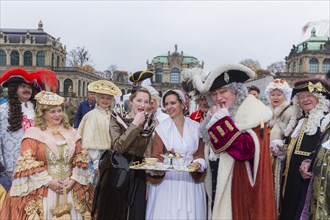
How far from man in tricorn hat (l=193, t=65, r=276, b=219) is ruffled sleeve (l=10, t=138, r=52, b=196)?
5.91ft

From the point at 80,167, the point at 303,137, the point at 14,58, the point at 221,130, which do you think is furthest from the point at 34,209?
the point at 14,58

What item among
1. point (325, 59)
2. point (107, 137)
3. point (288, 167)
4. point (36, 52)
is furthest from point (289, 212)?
point (36, 52)

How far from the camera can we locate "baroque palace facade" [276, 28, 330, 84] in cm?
6494

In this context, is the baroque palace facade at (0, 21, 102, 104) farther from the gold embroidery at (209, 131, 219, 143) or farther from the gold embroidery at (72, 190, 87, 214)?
the gold embroidery at (209, 131, 219, 143)

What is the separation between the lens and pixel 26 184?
4.12 m

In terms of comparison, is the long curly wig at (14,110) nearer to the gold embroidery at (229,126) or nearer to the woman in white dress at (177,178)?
the woman in white dress at (177,178)

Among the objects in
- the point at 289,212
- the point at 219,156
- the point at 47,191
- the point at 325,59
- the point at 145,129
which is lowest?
Result: the point at 289,212

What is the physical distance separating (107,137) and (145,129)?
1806mm

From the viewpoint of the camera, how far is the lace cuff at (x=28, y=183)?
13.5 ft

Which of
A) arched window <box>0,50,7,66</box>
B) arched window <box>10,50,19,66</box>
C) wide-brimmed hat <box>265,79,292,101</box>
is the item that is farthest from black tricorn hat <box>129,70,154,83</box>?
arched window <box>0,50,7,66</box>

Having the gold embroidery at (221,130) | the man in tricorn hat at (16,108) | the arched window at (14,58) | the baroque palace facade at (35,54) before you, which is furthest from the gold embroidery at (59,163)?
the arched window at (14,58)

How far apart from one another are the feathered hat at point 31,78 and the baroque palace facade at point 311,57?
2422 inches

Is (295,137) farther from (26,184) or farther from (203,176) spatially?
(26,184)

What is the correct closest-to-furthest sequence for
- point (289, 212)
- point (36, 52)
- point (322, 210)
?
1. point (322, 210)
2. point (289, 212)
3. point (36, 52)
